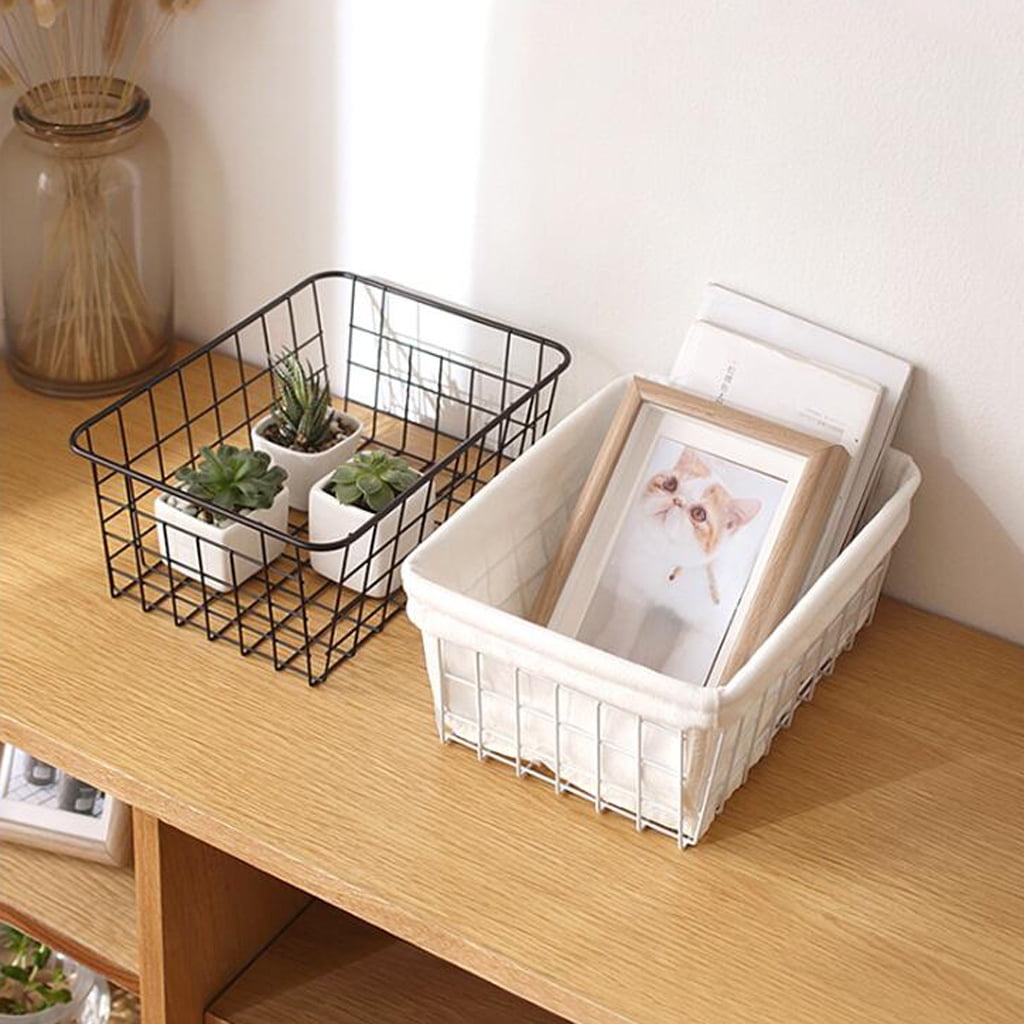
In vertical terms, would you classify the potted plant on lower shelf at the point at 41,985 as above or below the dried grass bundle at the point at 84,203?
below

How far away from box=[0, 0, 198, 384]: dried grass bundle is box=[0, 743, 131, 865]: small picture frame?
36 centimetres

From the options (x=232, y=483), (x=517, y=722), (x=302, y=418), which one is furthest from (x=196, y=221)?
(x=517, y=722)

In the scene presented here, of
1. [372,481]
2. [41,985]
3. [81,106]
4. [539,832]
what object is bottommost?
[41,985]

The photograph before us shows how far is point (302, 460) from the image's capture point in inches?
53.1

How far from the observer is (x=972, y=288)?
120 cm

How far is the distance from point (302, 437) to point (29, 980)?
2.02 ft

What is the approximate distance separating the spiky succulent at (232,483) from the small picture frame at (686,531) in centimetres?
22

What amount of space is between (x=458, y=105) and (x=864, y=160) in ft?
1.14

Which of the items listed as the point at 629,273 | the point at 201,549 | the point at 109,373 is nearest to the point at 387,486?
the point at 201,549

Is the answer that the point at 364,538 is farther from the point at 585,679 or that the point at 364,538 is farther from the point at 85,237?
the point at 85,237

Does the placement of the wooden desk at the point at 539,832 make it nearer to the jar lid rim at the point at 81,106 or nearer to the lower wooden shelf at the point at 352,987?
the lower wooden shelf at the point at 352,987

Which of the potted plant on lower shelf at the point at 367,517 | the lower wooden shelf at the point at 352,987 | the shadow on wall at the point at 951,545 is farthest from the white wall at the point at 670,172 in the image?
the lower wooden shelf at the point at 352,987

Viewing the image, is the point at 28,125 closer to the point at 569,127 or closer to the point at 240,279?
the point at 240,279

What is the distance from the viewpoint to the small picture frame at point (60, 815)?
1427 millimetres
